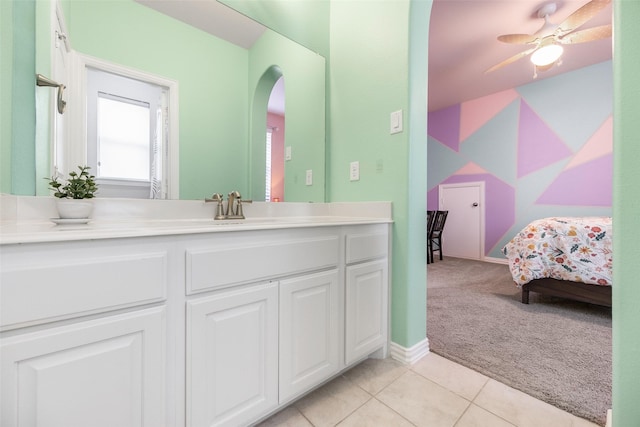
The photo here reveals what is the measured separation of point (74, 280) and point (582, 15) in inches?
129

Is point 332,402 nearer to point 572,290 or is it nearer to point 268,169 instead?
point 268,169

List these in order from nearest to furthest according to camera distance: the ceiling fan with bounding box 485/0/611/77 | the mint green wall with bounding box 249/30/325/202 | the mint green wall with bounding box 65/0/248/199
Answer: the mint green wall with bounding box 65/0/248/199, the mint green wall with bounding box 249/30/325/202, the ceiling fan with bounding box 485/0/611/77

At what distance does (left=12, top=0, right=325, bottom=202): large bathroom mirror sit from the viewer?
45.6 inches

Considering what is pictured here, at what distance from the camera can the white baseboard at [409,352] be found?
149 centimetres

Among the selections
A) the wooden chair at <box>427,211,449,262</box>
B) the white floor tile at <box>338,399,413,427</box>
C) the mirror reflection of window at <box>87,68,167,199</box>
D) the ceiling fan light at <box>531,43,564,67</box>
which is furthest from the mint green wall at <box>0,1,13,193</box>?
the wooden chair at <box>427,211,449,262</box>

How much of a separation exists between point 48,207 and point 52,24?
684 mm

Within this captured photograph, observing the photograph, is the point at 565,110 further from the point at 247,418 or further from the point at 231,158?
the point at 247,418

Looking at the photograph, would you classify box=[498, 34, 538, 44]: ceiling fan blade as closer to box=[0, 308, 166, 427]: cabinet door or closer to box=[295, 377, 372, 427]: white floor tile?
box=[295, 377, 372, 427]: white floor tile

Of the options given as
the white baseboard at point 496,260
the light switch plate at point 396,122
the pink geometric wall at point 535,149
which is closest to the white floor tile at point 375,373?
the light switch plate at point 396,122

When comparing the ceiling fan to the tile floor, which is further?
the ceiling fan

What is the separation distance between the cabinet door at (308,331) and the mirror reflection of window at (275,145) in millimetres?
713

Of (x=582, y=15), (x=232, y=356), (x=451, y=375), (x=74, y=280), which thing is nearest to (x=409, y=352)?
(x=451, y=375)

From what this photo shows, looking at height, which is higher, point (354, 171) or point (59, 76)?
point (59, 76)

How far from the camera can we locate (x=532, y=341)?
1.69 meters
